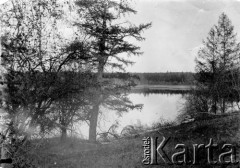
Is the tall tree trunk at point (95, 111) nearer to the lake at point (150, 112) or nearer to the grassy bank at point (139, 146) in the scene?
the lake at point (150, 112)

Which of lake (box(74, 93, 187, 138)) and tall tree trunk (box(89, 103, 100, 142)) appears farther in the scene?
lake (box(74, 93, 187, 138))

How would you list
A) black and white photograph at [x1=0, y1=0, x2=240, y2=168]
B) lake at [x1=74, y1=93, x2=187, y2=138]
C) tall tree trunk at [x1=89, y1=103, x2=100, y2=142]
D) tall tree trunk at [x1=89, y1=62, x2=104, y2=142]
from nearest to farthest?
black and white photograph at [x1=0, y1=0, x2=240, y2=168] → tall tree trunk at [x1=89, y1=62, x2=104, y2=142] → tall tree trunk at [x1=89, y1=103, x2=100, y2=142] → lake at [x1=74, y1=93, x2=187, y2=138]

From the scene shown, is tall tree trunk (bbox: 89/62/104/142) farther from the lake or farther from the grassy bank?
Answer: the grassy bank

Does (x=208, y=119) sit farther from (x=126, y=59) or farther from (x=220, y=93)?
(x=220, y=93)

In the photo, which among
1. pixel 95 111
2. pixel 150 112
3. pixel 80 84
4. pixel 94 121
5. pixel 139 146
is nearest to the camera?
pixel 139 146

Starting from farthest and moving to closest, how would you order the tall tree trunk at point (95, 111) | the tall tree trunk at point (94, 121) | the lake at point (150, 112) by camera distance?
the lake at point (150, 112), the tall tree trunk at point (94, 121), the tall tree trunk at point (95, 111)

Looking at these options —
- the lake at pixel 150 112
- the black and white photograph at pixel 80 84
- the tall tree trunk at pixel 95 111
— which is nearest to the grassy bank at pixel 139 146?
the black and white photograph at pixel 80 84

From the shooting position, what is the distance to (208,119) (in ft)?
33.2

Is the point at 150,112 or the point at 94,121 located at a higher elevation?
the point at 94,121

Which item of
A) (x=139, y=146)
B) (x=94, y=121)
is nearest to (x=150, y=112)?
(x=94, y=121)

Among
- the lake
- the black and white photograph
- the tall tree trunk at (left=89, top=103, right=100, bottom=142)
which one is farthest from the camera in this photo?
the lake

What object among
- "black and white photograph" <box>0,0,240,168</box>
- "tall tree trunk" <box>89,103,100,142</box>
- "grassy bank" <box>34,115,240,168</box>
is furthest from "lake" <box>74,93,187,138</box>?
"grassy bank" <box>34,115,240,168</box>

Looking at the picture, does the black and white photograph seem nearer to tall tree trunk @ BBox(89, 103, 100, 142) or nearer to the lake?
tall tree trunk @ BBox(89, 103, 100, 142)

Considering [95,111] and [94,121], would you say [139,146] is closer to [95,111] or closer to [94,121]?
[95,111]
